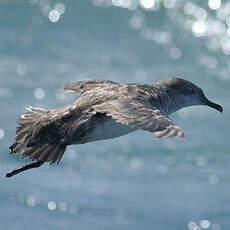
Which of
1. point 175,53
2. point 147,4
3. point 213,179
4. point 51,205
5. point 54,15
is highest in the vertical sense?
point 147,4

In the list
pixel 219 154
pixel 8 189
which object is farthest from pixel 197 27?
pixel 8 189

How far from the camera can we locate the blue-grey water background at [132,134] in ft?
33.3

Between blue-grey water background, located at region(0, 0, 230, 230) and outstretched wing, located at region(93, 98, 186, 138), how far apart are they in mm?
1676

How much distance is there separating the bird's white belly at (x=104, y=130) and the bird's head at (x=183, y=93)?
1103 mm

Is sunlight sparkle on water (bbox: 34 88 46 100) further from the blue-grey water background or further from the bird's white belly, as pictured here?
the bird's white belly

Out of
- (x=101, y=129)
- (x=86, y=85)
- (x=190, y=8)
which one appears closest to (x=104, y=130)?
(x=101, y=129)

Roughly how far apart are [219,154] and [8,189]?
3172mm

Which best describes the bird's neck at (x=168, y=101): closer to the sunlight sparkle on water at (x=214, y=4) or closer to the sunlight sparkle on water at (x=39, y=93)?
the sunlight sparkle on water at (x=39, y=93)

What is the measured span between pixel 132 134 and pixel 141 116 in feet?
19.1

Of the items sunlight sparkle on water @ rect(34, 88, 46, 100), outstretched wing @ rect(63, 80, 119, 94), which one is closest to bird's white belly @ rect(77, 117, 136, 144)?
outstretched wing @ rect(63, 80, 119, 94)

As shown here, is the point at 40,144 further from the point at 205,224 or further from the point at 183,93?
the point at 205,224

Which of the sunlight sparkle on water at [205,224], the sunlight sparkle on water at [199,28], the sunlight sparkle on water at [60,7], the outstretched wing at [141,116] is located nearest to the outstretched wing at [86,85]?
the outstretched wing at [141,116]

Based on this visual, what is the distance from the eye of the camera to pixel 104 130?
6758mm

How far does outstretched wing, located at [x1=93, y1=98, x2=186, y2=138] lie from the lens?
19.3ft
